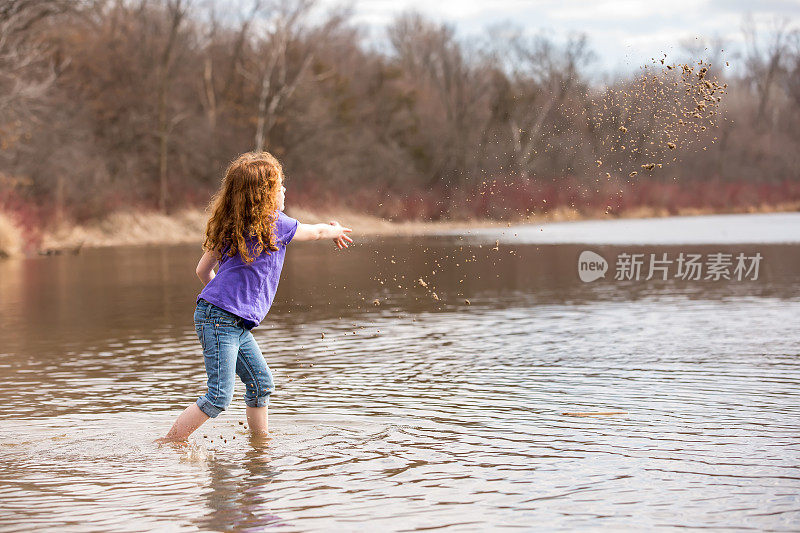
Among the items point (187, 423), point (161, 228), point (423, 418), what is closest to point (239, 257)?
point (187, 423)

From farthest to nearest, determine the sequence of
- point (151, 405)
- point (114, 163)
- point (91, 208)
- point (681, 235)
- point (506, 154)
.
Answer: point (506, 154), point (114, 163), point (91, 208), point (681, 235), point (151, 405)

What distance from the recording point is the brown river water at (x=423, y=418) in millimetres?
5371

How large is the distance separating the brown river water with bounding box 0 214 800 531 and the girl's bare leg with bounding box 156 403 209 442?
0.09m

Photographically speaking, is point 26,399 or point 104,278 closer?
point 26,399

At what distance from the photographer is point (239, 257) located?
20.7 feet

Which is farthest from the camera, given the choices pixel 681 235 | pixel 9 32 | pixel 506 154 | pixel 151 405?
pixel 506 154

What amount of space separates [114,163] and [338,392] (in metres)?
38.9

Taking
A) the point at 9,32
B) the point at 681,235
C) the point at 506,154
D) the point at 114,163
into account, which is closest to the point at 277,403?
the point at 9,32

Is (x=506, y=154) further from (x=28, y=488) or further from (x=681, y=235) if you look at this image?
(x=28, y=488)

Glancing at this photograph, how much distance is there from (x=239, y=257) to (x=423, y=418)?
193 centimetres

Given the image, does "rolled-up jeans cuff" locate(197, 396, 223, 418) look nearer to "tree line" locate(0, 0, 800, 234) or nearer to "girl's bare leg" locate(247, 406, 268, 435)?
"girl's bare leg" locate(247, 406, 268, 435)

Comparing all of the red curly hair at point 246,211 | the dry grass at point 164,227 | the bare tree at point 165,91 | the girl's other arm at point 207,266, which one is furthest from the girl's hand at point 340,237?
the bare tree at point 165,91

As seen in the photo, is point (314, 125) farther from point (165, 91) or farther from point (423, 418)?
point (423, 418)

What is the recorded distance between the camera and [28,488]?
19.2ft
